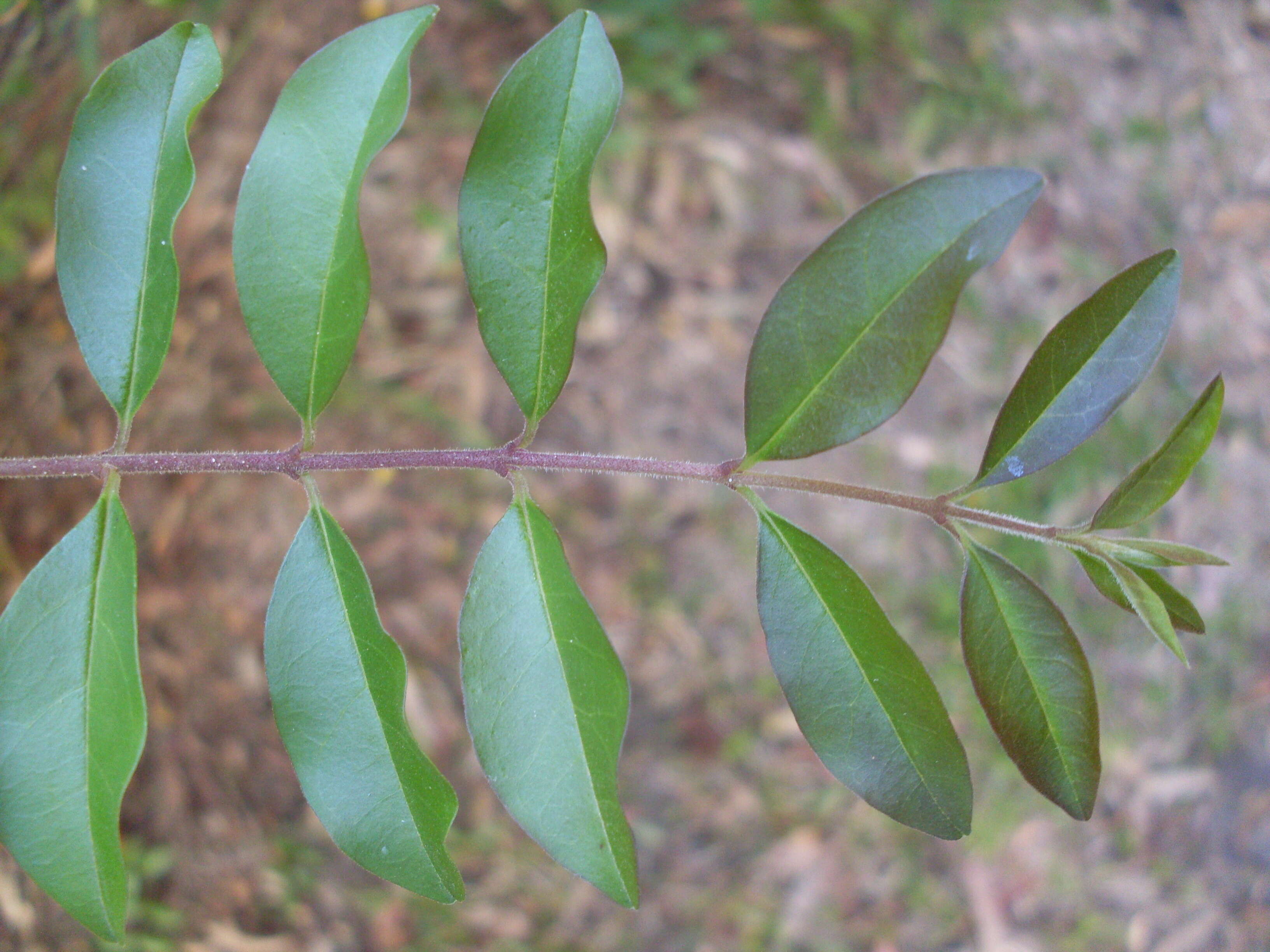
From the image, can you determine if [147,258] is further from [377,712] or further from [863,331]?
[863,331]

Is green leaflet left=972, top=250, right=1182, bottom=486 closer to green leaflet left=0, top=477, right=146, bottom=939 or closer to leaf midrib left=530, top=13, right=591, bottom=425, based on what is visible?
leaf midrib left=530, top=13, right=591, bottom=425

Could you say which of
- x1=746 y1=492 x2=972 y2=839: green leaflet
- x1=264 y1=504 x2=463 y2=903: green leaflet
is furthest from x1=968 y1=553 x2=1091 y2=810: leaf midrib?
x1=264 y1=504 x2=463 y2=903: green leaflet

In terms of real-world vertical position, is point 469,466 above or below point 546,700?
above

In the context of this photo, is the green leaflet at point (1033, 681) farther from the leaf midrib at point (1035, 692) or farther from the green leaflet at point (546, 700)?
the green leaflet at point (546, 700)

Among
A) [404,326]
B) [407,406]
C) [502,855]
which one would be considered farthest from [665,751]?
[404,326]

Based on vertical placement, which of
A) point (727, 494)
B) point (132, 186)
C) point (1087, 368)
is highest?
point (132, 186)

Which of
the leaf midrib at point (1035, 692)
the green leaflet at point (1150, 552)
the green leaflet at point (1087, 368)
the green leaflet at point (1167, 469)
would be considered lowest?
the leaf midrib at point (1035, 692)

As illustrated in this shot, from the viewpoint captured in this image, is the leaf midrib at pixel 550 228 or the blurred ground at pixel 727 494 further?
the blurred ground at pixel 727 494

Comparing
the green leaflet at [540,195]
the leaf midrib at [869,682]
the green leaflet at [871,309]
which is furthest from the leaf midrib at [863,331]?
the green leaflet at [540,195]

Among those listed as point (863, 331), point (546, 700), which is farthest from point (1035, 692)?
point (546, 700)
